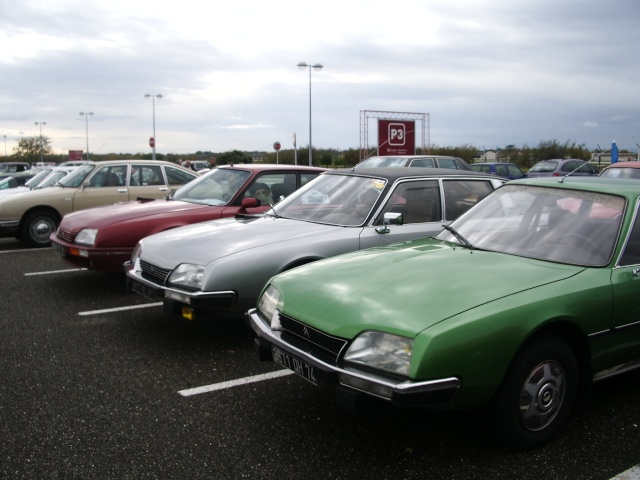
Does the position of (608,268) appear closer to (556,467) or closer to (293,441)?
(556,467)

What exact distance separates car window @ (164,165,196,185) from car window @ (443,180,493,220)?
6427mm

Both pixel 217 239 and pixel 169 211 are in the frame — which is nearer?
pixel 217 239

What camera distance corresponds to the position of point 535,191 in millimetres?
4312

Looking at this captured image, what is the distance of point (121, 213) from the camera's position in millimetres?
7109

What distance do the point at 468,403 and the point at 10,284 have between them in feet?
22.3

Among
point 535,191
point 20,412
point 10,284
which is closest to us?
point 20,412

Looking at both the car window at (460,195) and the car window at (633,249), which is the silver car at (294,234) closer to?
the car window at (460,195)

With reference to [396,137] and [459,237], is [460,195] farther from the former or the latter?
[396,137]

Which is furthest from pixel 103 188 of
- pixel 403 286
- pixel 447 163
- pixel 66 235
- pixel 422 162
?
pixel 447 163

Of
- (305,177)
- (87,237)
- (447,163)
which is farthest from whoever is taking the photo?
(447,163)

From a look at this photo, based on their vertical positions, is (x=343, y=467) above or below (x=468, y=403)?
below

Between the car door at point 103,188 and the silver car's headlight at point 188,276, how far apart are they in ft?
21.4

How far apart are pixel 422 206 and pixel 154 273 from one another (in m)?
2.54

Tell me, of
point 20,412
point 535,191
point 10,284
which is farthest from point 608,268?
point 10,284
